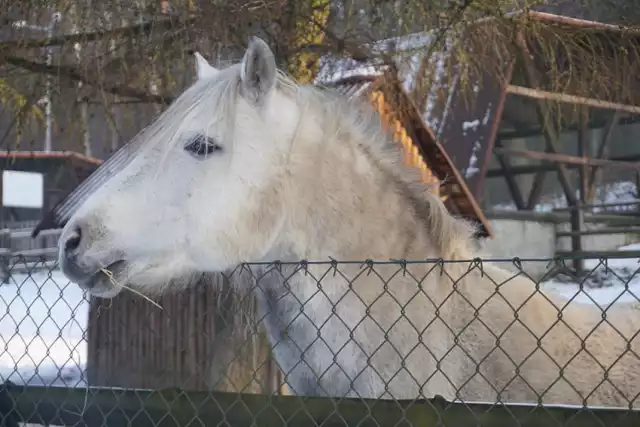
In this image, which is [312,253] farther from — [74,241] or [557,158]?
[557,158]

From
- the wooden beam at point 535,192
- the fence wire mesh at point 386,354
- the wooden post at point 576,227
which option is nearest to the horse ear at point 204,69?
the fence wire mesh at point 386,354

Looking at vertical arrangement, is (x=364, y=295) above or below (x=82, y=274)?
below

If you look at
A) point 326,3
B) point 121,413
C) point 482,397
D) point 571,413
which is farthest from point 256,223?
point 326,3

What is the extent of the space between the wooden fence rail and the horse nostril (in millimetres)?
549

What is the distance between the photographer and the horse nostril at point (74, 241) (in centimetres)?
233

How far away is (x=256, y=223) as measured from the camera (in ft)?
8.41

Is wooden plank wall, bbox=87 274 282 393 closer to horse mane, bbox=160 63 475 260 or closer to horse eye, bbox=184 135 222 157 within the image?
horse mane, bbox=160 63 475 260

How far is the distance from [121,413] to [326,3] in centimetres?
325

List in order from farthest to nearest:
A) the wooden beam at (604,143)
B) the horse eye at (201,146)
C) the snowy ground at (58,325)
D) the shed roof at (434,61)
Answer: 1. the wooden beam at (604,143)
2. the snowy ground at (58,325)
3. the shed roof at (434,61)
4. the horse eye at (201,146)

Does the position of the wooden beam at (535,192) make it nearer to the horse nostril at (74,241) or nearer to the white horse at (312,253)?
the white horse at (312,253)

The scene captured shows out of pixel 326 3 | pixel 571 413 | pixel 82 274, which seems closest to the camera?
pixel 571 413

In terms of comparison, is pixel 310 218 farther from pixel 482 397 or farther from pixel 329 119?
pixel 482 397

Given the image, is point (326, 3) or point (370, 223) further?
point (326, 3)

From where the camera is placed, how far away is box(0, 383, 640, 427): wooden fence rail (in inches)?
73.5
